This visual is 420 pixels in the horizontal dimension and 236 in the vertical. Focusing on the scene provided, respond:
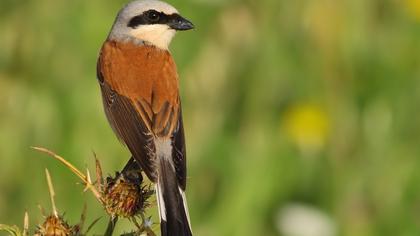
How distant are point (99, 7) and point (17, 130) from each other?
98 centimetres

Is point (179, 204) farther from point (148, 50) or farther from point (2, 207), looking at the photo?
point (2, 207)

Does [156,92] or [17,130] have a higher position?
[156,92]

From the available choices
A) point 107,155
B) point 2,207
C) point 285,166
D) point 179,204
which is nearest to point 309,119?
point 285,166

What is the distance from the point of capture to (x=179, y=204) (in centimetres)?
524

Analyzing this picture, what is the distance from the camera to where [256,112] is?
790 cm

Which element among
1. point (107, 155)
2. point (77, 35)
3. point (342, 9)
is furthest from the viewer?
point (342, 9)

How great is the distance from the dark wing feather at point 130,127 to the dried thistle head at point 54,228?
1.00 m

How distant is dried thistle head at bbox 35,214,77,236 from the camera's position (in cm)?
428

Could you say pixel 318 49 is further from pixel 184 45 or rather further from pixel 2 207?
pixel 2 207

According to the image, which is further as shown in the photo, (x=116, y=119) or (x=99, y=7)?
(x=99, y=7)

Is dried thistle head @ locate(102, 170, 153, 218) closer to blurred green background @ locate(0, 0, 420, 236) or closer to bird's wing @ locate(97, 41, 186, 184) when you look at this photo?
bird's wing @ locate(97, 41, 186, 184)

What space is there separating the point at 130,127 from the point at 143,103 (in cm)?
13

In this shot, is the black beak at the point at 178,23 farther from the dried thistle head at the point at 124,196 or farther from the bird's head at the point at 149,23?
the dried thistle head at the point at 124,196

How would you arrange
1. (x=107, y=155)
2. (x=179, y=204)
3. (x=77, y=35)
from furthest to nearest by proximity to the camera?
(x=77, y=35) < (x=107, y=155) < (x=179, y=204)
